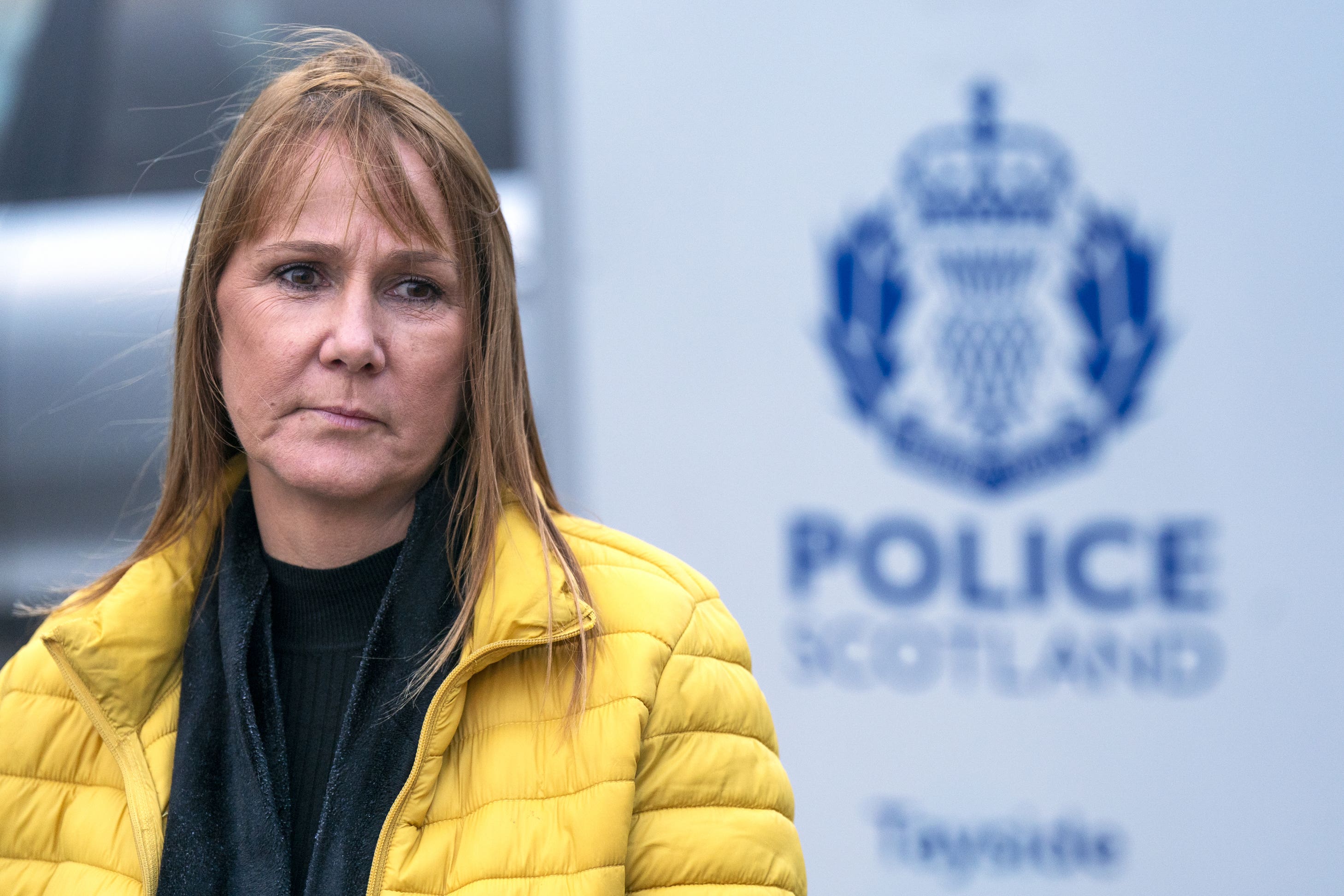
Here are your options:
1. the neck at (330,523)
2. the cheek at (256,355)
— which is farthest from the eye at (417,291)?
the neck at (330,523)

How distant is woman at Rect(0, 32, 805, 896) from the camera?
1242mm

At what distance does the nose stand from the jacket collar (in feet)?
0.77

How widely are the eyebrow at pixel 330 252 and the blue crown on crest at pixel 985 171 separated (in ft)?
4.63

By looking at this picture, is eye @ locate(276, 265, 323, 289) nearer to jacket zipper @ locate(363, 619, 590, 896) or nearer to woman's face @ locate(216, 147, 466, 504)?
woman's face @ locate(216, 147, 466, 504)

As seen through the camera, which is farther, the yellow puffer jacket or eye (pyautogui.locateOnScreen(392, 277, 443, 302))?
eye (pyautogui.locateOnScreen(392, 277, 443, 302))

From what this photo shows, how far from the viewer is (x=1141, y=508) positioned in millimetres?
2430

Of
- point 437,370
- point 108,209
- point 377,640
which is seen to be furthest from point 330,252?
point 108,209

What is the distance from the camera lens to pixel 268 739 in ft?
4.41

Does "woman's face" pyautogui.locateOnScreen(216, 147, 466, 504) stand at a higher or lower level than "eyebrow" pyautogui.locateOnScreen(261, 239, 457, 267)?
lower

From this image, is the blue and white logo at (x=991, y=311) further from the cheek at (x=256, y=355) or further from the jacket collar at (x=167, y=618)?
the cheek at (x=256, y=355)

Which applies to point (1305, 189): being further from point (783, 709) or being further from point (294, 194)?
point (294, 194)

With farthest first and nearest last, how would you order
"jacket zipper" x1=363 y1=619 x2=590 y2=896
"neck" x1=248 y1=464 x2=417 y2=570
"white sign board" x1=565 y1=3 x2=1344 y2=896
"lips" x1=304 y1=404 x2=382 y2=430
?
1. "white sign board" x1=565 y1=3 x2=1344 y2=896
2. "neck" x1=248 y1=464 x2=417 y2=570
3. "lips" x1=304 y1=404 x2=382 y2=430
4. "jacket zipper" x1=363 y1=619 x2=590 y2=896

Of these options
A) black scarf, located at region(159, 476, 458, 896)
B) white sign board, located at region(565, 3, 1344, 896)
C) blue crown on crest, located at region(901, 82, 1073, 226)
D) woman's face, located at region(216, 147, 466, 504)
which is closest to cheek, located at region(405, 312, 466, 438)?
woman's face, located at region(216, 147, 466, 504)

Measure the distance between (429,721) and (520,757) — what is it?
0.10m
